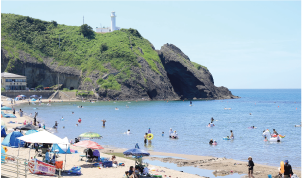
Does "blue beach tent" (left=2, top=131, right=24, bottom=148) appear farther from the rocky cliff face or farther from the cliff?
the rocky cliff face

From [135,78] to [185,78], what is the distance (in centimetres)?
2325

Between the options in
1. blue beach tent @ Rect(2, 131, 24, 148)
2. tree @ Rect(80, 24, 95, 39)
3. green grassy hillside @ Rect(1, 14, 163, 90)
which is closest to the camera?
blue beach tent @ Rect(2, 131, 24, 148)

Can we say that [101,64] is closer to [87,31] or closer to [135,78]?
[135,78]

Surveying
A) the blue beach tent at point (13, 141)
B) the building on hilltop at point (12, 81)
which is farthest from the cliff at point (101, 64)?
the blue beach tent at point (13, 141)

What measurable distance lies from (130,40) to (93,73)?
2927 centimetres

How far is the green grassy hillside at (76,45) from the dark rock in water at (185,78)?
5237 mm

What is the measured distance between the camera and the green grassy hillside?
389 ft

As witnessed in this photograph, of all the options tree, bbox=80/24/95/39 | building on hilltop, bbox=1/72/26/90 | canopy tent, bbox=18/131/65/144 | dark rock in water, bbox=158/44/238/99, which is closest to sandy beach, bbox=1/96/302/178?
canopy tent, bbox=18/131/65/144

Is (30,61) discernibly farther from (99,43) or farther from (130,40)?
(130,40)

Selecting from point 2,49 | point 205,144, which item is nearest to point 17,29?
point 2,49

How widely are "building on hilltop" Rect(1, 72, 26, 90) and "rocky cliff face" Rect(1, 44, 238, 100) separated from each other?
901 centimetres

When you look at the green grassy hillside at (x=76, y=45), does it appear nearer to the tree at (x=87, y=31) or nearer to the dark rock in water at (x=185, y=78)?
the tree at (x=87, y=31)

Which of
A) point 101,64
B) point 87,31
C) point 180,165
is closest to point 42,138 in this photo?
point 180,165

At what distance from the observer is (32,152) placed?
77.9 ft
